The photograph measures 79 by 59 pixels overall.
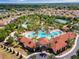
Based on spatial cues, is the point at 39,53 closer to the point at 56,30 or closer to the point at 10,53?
the point at 10,53

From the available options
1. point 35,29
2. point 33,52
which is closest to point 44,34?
point 35,29

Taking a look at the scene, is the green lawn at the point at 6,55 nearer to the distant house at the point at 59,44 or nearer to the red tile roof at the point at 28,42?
the red tile roof at the point at 28,42

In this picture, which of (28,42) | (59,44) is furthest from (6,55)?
(59,44)

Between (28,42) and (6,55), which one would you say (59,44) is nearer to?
(28,42)

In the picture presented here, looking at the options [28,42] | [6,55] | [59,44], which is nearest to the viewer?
[6,55]

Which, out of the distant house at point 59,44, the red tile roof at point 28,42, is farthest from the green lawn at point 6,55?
the distant house at point 59,44

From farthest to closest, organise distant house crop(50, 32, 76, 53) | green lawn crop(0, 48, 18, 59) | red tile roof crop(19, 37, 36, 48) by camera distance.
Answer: red tile roof crop(19, 37, 36, 48), distant house crop(50, 32, 76, 53), green lawn crop(0, 48, 18, 59)

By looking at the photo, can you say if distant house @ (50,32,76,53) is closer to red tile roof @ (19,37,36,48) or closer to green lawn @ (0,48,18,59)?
red tile roof @ (19,37,36,48)

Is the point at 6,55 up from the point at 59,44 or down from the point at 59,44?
down

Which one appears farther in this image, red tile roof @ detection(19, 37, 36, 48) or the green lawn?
red tile roof @ detection(19, 37, 36, 48)

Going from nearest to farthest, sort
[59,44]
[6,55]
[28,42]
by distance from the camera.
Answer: [6,55]
[59,44]
[28,42]

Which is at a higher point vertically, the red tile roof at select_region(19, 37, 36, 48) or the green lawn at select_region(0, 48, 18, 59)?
the red tile roof at select_region(19, 37, 36, 48)

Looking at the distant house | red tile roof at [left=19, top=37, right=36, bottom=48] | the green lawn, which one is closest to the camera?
the green lawn

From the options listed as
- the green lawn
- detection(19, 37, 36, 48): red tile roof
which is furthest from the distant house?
the green lawn
